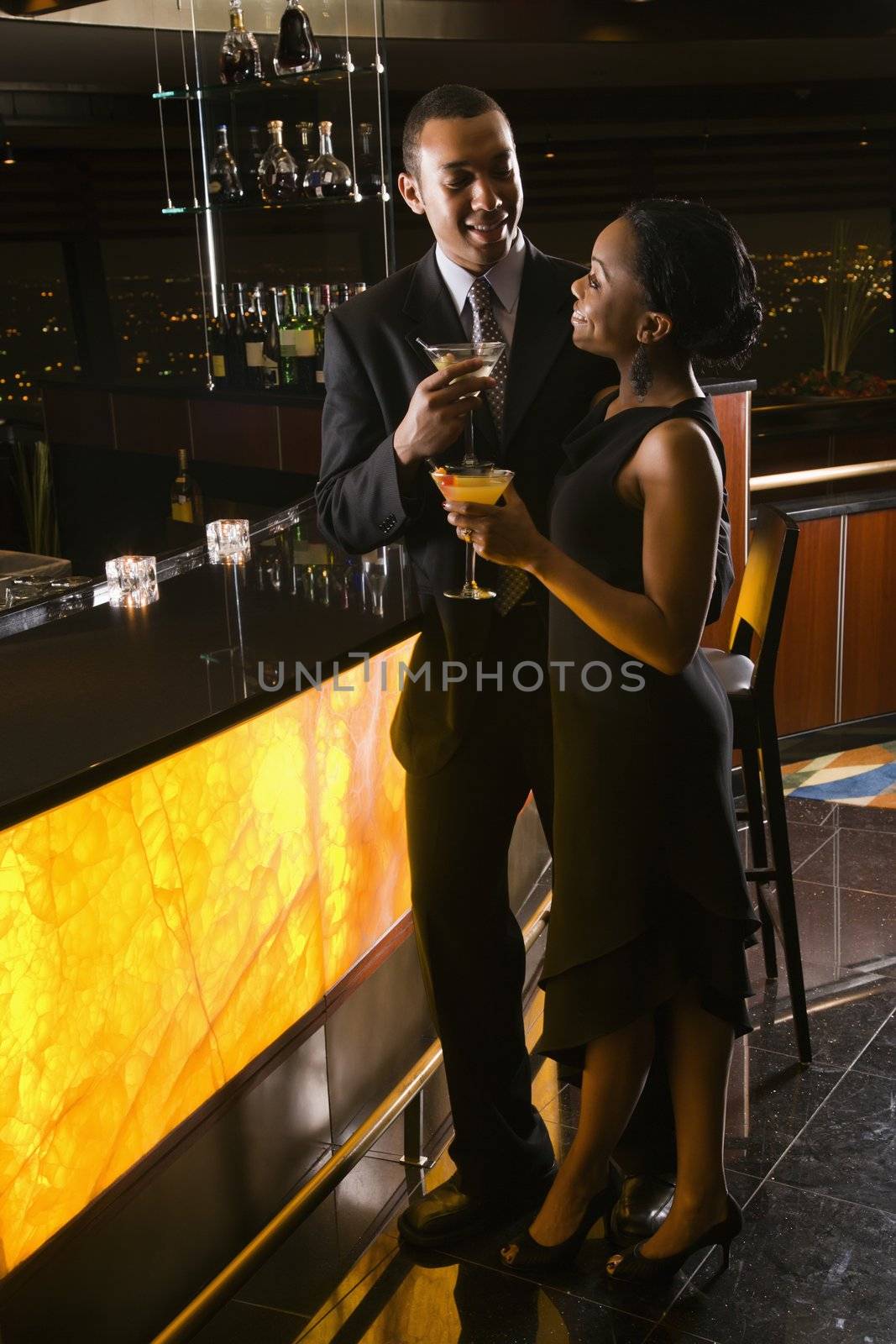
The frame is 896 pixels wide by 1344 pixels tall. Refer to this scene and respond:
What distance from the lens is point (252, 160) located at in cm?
440

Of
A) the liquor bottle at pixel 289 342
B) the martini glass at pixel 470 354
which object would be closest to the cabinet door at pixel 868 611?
the liquor bottle at pixel 289 342

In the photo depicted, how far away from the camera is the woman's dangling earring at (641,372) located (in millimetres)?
1938

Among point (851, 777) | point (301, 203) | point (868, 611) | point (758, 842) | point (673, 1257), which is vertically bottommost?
point (851, 777)

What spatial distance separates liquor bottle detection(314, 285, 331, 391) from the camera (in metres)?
4.89

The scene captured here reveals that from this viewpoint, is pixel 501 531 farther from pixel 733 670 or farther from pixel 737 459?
pixel 737 459

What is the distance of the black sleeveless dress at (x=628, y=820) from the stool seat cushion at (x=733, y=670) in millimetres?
778

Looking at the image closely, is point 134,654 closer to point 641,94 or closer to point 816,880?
point 816,880

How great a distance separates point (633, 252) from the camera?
1903 millimetres

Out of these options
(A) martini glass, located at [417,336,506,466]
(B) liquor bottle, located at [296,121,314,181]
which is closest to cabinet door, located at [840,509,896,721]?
(B) liquor bottle, located at [296,121,314,181]

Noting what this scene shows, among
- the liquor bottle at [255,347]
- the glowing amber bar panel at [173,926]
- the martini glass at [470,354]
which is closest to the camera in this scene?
the glowing amber bar panel at [173,926]

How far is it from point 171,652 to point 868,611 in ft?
11.4

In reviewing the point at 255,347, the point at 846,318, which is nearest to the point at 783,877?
the point at 255,347

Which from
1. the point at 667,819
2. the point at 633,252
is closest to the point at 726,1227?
the point at 667,819

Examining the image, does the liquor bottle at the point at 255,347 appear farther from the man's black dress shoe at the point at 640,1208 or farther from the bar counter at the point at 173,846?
the man's black dress shoe at the point at 640,1208
